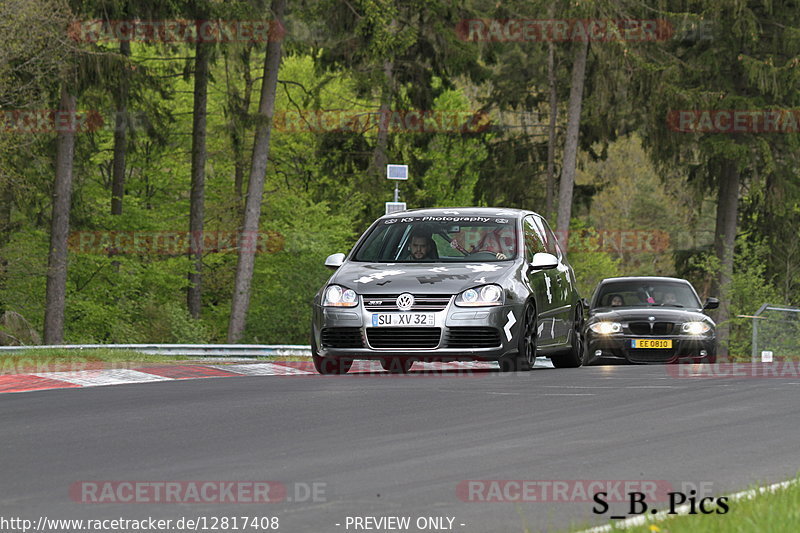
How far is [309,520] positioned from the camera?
646cm

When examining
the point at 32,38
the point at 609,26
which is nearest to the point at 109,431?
the point at 32,38

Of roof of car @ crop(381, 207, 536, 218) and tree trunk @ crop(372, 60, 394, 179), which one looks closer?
roof of car @ crop(381, 207, 536, 218)

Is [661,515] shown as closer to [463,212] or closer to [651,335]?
[463,212]

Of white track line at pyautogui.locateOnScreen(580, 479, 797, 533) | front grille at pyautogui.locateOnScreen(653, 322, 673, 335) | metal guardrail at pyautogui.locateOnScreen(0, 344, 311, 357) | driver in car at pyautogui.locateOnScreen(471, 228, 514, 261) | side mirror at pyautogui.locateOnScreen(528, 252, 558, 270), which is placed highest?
driver in car at pyautogui.locateOnScreen(471, 228, 514, 261)

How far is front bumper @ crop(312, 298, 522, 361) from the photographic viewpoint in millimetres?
13883

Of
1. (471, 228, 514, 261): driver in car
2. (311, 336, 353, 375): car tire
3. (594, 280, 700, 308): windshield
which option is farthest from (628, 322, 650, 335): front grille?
(311, 336, 353, 375): car tire

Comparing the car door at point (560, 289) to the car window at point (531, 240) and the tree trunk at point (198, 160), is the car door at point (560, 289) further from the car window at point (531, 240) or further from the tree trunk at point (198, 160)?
the tree trunk at point (198, 160)

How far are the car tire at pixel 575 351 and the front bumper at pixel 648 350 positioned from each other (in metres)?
3.18

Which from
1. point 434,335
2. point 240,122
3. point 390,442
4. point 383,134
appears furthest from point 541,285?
point 383,134

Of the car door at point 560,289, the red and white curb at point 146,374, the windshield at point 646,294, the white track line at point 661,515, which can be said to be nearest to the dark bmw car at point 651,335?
the windshield at point 646,294

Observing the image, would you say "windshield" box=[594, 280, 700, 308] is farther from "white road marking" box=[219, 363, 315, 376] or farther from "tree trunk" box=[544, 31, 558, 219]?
"tree trunk" box=[544, 31, 558, 219]

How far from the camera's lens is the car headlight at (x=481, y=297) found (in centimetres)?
1398

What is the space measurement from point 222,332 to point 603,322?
29952mm

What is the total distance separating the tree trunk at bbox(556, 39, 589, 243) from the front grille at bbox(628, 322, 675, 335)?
64.6 ft
